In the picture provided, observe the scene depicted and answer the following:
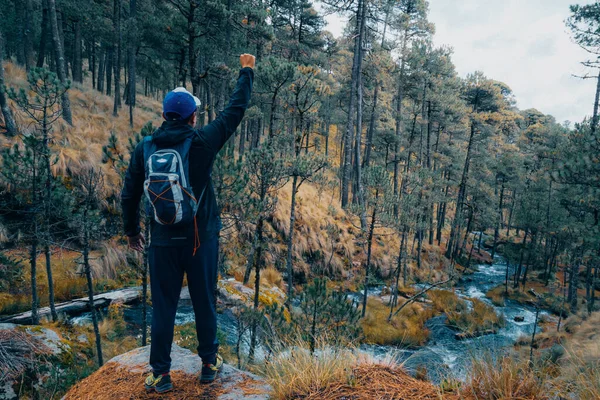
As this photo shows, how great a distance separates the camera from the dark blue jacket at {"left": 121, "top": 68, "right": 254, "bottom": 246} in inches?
91.7

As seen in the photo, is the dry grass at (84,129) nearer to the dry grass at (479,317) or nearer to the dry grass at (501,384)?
the dry grass at (501,384)

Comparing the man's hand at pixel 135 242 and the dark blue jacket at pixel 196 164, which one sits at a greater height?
the dark blue jacket at pixel 196 164

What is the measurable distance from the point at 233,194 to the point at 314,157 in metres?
4.69

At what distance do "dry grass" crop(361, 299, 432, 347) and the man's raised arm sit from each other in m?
11.6

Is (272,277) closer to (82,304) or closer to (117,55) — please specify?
(82,304)

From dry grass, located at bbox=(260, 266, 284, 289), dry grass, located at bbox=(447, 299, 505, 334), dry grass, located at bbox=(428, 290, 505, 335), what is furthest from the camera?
dry grass, located at bbox=(428, 290, 505, 335)

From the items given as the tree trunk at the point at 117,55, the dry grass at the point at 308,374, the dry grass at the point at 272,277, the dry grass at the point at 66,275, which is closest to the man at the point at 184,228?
the dry grass at the point at 308,374

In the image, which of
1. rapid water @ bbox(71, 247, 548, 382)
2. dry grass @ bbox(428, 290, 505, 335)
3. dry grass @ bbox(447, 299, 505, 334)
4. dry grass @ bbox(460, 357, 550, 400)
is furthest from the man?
dry grass @ bbox(428, 290, 505, 335)

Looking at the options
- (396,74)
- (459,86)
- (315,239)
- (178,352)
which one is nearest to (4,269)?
(178,352)

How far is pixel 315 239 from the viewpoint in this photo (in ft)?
57.0

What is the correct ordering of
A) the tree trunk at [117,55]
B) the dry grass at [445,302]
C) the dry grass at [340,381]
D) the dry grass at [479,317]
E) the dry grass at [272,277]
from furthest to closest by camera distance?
the tree trunk at [117,55] < the dry grass at [445,302] < the dry grass at [479,317] < the dry grass at [272,277] < the dry grass at [340,381]

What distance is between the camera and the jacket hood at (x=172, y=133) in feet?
7.55

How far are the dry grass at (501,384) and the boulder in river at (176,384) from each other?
1526 millimetres

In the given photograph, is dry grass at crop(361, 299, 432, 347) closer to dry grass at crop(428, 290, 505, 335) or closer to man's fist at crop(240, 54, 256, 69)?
dry grass at crop(428, 290, 505, 335)
